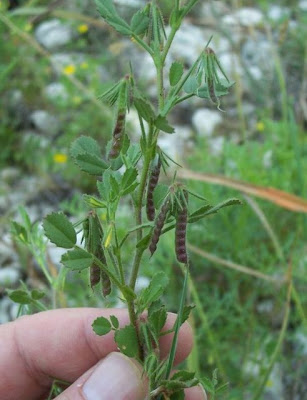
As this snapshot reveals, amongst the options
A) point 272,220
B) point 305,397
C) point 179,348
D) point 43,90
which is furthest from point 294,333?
point 43,90

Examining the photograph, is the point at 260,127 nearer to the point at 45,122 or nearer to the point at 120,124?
the point at 45,122

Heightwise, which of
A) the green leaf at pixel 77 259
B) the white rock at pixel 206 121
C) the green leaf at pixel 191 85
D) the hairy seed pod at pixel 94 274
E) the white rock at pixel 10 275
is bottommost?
the white rock at pixel 10 275

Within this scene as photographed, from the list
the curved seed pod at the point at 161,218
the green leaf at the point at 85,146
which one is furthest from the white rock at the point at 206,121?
the curved seed pod at the point at 161,218

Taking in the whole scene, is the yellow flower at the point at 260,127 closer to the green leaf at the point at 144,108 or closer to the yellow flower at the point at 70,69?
the yellow flower at the point at 70,69

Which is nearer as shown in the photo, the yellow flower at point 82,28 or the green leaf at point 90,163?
the green leaf at point 90,163

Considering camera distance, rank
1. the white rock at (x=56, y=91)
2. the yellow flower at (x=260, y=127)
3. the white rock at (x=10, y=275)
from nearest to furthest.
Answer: the white rock at (x=10, y=275) → the yellow flower at (x=260, y=127) → the white rock at (x=56, y=91)

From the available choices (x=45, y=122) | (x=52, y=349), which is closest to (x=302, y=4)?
(x=45, y=122)

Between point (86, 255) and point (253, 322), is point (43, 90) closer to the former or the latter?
point (253, 322)

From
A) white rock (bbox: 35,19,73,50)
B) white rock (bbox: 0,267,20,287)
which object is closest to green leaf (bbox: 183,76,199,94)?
white rock (bbox: 0,267,20,287)
